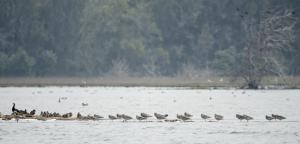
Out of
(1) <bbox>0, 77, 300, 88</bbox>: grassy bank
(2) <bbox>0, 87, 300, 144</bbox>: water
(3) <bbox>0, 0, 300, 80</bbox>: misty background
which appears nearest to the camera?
(2) <bbox>0, 87, 300, 144</bbox>: water

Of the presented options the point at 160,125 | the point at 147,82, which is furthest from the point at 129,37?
the point at 160,125

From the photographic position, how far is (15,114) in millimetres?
44250

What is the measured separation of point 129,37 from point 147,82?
53.1 ft

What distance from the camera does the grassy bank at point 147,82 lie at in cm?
8919

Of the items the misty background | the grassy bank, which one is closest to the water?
the grassy bank

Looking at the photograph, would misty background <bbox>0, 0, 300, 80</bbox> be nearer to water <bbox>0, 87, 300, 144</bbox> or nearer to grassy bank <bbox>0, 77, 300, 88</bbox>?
grassy bank <bbox>0, 77, 300, 88</bbox>

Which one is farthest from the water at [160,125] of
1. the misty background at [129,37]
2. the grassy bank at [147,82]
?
the misty background at [129,37]

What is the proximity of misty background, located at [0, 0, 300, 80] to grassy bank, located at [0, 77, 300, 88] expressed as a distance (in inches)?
91.5

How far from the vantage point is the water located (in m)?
36.5

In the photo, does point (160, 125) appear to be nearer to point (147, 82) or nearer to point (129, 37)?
point (147, 82)

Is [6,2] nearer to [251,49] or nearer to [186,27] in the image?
[186,27]

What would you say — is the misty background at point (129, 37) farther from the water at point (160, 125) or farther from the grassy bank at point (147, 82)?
the water at point (160, 125)

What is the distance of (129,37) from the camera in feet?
370

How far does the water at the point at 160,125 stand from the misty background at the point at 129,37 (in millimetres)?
39070
